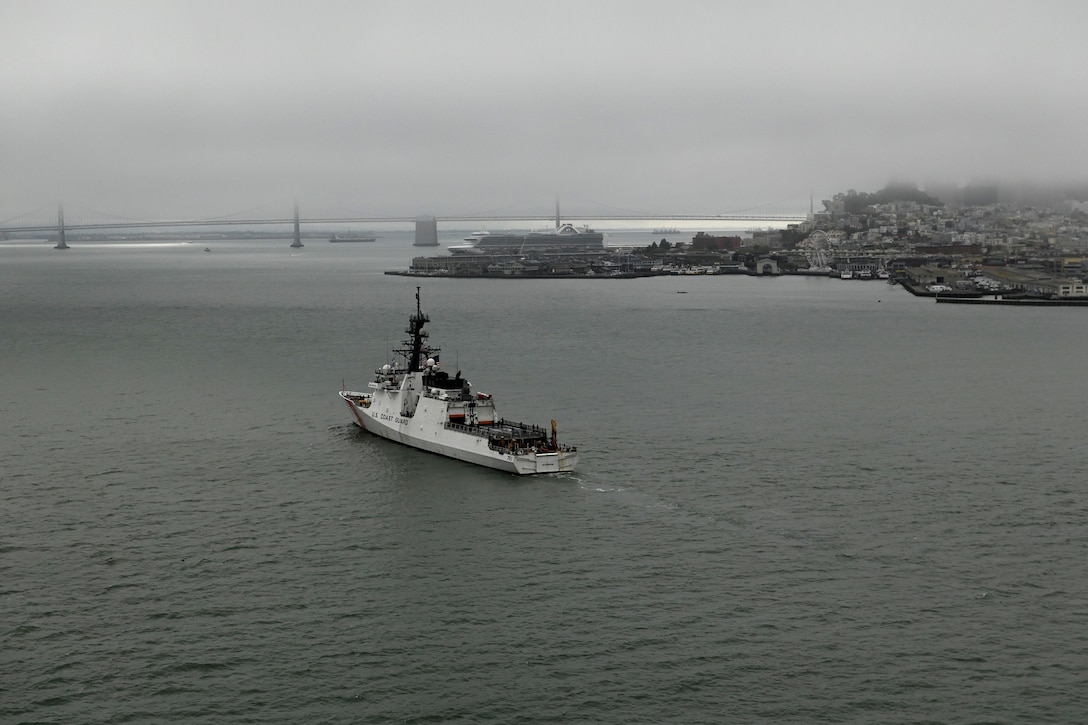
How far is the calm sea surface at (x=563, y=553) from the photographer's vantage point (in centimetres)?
1194

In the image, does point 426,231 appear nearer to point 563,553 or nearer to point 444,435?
point 444,435

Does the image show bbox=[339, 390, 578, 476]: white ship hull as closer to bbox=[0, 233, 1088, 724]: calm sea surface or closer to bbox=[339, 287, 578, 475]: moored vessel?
bbox=[339, 287, 578, 475]: moored vessel

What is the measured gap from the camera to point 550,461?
20.4 m

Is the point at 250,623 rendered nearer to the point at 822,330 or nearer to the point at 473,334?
the point at 473,334

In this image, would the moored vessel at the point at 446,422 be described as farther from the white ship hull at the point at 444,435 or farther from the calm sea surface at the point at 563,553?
the calm sea surface at the point at 563,553

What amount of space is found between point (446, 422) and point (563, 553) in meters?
6.92

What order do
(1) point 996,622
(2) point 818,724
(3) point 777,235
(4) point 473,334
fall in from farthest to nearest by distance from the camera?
(3) point 777,235, (4) point 473,334, (1) point 996,622, (2) point 818,724

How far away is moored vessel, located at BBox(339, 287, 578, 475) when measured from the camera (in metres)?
20.6

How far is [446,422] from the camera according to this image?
2234 centimetres

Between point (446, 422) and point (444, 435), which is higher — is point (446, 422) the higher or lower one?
the higher one

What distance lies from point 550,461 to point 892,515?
606 centimetres

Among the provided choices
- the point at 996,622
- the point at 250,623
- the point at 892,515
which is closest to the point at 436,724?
the point at 250,623

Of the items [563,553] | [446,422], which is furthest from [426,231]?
[563,553]

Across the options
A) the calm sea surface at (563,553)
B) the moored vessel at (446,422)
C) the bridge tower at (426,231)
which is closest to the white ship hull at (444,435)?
the moored vessel at (446,422)
